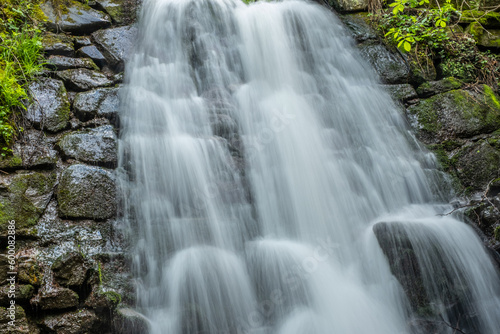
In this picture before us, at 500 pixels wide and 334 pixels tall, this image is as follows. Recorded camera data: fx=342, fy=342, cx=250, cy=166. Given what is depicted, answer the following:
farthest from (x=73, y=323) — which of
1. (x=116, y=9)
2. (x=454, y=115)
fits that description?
(x=454, y=115)

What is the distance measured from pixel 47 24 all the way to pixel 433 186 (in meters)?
5.94

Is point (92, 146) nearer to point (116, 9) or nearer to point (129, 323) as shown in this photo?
point (129, 323)

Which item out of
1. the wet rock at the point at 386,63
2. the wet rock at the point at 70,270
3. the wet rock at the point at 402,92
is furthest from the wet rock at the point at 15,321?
the wet rock at the point at 386,63

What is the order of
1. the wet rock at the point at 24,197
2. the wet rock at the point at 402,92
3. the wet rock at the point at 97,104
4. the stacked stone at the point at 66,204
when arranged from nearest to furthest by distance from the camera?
the stacked stone at the point at 66,204
the wet rock at the point at 24,197
the wet rock at the point at 97,104
the wet rock at the point at 402,92

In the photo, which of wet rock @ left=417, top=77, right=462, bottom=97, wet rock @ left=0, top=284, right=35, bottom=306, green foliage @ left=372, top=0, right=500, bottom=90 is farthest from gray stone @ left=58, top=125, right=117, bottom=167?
green foliage @ left=372, top=0, right=500, bottom=90

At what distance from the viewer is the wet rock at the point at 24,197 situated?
3.00 meters

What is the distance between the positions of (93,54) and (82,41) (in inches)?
13.1

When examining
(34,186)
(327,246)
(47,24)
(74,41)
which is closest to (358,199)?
(327,246)

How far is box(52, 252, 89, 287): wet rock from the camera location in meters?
2.81

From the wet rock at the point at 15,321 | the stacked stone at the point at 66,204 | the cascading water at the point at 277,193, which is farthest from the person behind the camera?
the cascading water at the point at 277,193

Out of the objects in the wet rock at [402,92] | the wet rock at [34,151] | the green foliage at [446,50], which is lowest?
the wet rock at [34,151]

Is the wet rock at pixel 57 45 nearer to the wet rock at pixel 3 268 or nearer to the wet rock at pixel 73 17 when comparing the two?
the wet rock at pixel 73 17

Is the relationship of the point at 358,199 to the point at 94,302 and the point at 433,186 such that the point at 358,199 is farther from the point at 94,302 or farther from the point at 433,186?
the point at 94,302

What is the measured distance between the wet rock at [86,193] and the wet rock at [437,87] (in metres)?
4.89
